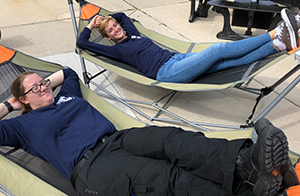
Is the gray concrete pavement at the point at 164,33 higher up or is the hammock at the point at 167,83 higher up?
the hammock at the point at 167,83

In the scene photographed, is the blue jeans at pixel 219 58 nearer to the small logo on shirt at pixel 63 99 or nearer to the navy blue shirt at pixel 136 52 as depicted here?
the navy blue shirt at pixel 136 52

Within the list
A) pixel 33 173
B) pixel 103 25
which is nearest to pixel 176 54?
pixel 103 25

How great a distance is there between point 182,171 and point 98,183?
0.49 m

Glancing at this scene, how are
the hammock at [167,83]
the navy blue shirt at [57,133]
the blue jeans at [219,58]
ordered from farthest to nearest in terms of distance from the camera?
the blue jeans at [219,58] < the hammock at [167,83] < the navy blue shirt at [57,133]

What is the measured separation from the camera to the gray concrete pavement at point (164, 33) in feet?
10.4

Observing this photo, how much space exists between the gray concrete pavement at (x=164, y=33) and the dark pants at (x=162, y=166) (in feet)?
3.98

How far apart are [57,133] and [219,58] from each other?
5.46ft

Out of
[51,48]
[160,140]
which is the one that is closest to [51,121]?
[160,140]

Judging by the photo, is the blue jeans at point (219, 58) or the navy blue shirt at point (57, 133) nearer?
the navy blue shirt at point (57, 133)

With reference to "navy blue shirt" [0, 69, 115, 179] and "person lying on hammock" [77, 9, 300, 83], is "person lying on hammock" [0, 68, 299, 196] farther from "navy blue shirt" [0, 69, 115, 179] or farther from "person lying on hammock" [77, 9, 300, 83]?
"person lying on hammock" [77, 9, 300, 83]

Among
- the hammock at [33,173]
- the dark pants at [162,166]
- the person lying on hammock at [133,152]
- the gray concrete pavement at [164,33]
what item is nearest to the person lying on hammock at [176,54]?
the gray concrete pavement at [164,33]

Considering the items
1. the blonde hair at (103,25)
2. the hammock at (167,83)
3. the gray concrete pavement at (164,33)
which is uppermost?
the blonde hair at (103,25)

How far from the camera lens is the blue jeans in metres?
2.72

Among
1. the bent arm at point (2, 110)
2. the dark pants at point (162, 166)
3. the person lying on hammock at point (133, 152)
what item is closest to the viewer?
the person lying on hammock at point (133, 152)
